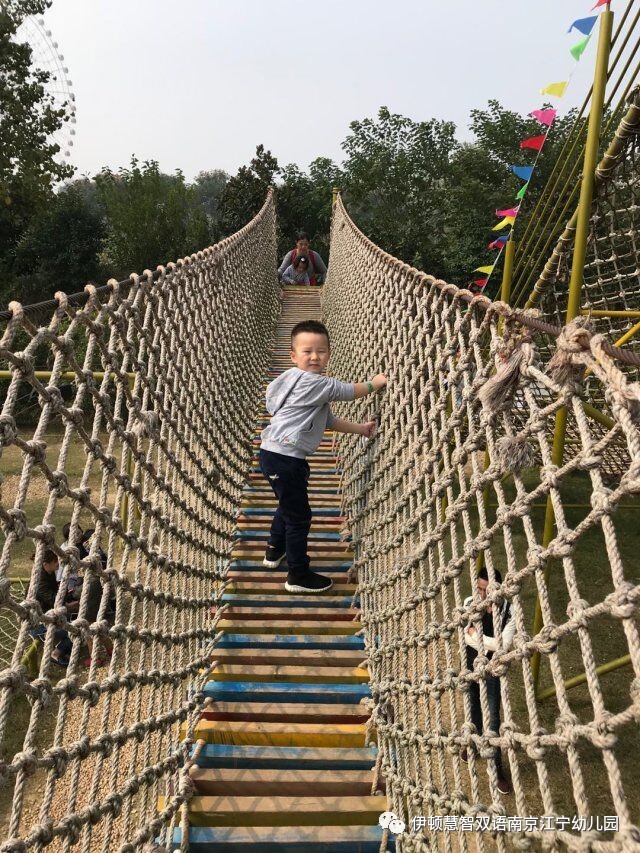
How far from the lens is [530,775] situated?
8.17 feet

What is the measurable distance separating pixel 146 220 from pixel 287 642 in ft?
64.2

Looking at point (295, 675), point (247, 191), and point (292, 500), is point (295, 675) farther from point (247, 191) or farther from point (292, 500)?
point (247, 191)

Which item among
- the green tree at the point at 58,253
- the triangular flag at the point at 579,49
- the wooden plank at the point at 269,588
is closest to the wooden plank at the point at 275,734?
the wooden plank at the point at 269,588

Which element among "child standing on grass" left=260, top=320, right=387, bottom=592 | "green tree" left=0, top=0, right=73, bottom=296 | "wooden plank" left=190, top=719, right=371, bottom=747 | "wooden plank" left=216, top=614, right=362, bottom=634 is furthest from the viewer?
"green tree" left=0, top=0, right=73, bottom=296

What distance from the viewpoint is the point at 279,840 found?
1.28 m

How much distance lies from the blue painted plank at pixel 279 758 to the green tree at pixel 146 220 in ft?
59.4

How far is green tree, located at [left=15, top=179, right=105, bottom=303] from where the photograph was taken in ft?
52.4

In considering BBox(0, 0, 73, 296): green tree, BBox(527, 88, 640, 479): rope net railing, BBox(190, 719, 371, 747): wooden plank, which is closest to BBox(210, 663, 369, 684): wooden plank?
BBox(190, 719, 371, 747): wooden plank

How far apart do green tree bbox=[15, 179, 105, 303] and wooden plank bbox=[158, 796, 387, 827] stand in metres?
16.3

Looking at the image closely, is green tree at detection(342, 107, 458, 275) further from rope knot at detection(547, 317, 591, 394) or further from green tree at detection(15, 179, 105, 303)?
rope knot at detection(547, 317, 591, 394)

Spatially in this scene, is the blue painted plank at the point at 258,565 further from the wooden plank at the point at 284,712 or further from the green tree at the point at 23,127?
the green tree at the point at 23,127

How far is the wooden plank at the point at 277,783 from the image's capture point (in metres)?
1.38

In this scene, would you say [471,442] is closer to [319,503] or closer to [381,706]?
[381,706]

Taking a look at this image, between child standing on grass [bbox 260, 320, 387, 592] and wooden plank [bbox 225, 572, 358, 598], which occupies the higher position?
child standing on grass [bbox 260, 320, 387, 592]
